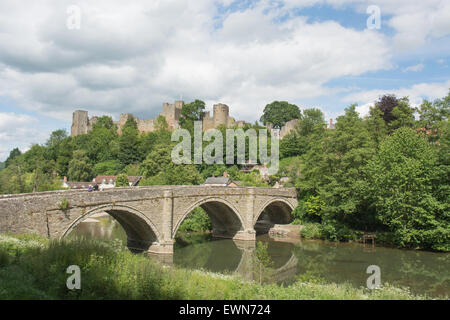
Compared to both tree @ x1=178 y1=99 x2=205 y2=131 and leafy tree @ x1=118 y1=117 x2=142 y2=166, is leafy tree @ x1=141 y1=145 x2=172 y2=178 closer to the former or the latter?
leafy tree @ x1=118 y1=117 x2=142 y2=166

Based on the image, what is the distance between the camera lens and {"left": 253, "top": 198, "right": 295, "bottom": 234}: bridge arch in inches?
1267

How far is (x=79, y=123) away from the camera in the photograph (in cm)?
7388

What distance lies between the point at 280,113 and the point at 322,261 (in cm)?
4943

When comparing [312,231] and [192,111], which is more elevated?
[192,111]

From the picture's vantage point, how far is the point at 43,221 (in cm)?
1458

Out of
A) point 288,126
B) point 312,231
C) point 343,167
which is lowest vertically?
point 312,231

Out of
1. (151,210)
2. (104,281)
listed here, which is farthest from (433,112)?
(104,281)

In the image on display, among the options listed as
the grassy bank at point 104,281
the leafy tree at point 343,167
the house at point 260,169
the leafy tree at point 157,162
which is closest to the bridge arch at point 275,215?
the leafy tree at point 343,167

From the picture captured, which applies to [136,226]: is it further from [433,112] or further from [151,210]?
[433,112]

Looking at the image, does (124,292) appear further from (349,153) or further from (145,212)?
(349,153)

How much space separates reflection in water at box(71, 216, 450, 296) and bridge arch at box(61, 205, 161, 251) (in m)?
1.90

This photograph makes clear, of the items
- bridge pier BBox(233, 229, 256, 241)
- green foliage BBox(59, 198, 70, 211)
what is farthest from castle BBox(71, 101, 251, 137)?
green foliage BBox(59, 198, 70, 211)
